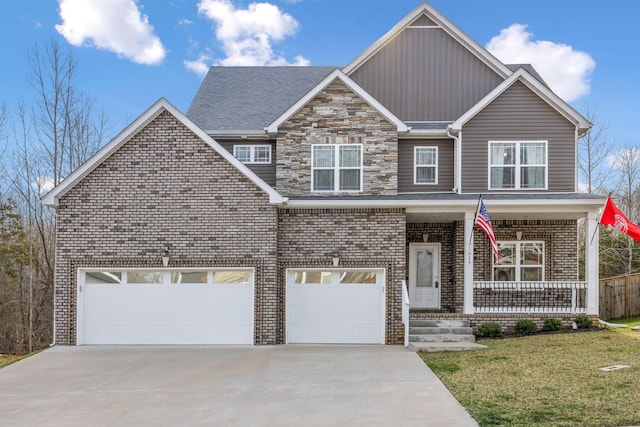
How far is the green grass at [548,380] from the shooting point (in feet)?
21.4

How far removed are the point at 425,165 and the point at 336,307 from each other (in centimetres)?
515

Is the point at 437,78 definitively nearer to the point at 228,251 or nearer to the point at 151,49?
the point at 228,251

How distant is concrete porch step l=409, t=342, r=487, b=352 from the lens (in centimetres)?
1160

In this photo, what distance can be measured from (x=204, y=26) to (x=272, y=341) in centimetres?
1462

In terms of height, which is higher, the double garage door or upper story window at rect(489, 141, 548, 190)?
upper story window at rect(489, 141, 548, 190)

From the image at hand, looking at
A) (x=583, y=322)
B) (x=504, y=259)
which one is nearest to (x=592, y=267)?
(x=583, y=322)

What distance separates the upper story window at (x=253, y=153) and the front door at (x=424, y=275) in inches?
207

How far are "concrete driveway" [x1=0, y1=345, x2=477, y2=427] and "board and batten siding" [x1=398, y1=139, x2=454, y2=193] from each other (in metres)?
5.08

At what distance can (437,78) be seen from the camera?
52.6 feet

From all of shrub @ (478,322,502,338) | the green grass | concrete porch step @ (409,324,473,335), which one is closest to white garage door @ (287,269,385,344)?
concrete porch step @ (409,324,473,335)

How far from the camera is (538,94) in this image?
555 inches

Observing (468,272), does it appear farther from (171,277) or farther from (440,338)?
(171,277)

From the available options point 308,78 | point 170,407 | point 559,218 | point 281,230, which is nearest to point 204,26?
point 308,78

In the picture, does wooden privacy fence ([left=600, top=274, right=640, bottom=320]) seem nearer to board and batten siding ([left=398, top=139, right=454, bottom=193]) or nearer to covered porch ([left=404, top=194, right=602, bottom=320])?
covered porch ([left=404, top=194, right=602, bottom=320])
